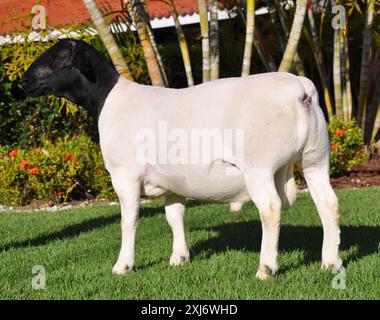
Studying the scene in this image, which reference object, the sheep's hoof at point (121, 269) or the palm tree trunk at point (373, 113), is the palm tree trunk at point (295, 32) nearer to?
the palm tree trunk at point (373, 113)

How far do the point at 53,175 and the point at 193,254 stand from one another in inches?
173

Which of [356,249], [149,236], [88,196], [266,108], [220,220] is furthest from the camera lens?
[88,196]

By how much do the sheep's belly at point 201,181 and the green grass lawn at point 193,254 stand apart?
56 centimetres

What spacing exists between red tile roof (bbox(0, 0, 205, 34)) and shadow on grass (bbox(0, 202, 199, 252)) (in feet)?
14.2

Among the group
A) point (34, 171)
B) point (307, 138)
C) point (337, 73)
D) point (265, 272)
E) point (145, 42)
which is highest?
point (307, 138)

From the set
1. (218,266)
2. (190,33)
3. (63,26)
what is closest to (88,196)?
(63,26)

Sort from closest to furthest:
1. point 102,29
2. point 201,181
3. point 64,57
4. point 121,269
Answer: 1. point 201,181
2. point 121,269
3. point 64,57
4. point 102,29

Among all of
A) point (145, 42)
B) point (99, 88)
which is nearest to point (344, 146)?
point (145, 42)

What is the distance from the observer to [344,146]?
1066cm

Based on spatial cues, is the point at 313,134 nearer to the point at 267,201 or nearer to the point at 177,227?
the point at 267,201

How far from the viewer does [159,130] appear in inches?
211

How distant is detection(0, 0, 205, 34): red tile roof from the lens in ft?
40.9

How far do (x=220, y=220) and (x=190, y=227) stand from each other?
48 centimetres

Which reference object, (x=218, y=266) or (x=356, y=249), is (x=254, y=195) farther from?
(x=356, y=249)
